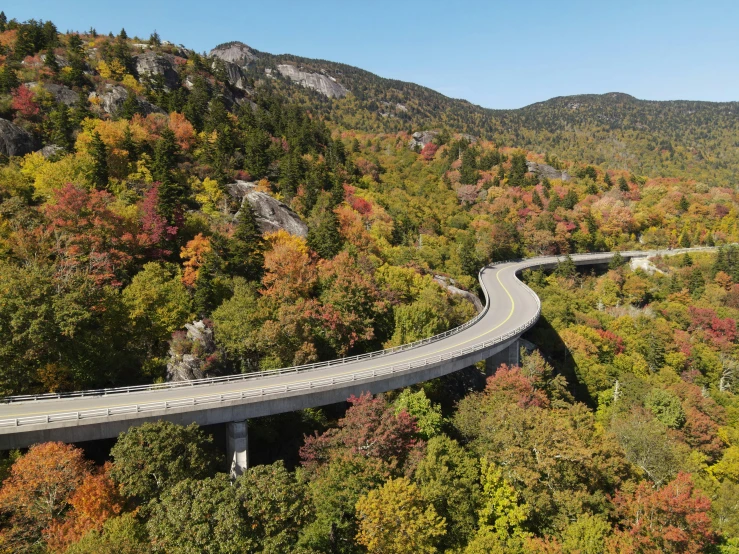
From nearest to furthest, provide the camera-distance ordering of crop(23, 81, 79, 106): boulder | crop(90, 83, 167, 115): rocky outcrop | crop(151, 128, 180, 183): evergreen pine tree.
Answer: crop(151, 128, 180, 183): evergreen pine tree < crop(23, 81, 79, 106): boulder < crop(90, 83, 167, 115): rocky outcrop

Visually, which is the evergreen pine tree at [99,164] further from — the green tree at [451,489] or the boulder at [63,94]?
the green tree at [451,489]

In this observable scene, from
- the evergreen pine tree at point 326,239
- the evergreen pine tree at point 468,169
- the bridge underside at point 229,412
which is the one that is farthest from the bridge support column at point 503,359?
the evergreen pine tree at point 468,169

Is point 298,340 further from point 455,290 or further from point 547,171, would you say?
point 547,171

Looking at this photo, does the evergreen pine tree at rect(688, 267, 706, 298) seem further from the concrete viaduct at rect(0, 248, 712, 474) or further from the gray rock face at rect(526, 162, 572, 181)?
the concrete viaduct at rect(0, 248, 712, 474)

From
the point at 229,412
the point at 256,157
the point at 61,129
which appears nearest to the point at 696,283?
the point at 256,157

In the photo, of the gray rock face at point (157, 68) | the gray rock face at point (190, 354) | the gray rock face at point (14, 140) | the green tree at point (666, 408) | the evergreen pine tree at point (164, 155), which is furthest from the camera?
the gray rock face at point (157, 68)

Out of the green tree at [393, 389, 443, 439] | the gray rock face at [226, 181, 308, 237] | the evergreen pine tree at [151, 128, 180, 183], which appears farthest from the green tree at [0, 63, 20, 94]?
the green tree at [393, 389, 443, 439]
